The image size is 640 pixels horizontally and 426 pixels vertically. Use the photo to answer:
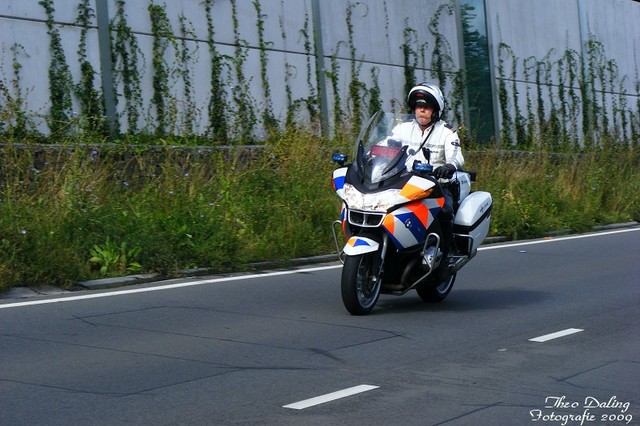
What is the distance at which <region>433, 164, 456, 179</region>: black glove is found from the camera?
9000 mm

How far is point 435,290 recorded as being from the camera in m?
10.1

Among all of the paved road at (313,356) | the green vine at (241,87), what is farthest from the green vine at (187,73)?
the paved road at (313,356)

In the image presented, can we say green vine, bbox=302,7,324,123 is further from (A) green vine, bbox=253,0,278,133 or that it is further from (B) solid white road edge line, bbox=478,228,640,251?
(B) solid white road edge line, bbox=478,228,640,251

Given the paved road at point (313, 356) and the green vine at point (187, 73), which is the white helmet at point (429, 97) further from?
the green vine at point (187, 73)

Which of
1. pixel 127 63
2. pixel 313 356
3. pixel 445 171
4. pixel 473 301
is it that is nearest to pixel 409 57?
pixel 127 63

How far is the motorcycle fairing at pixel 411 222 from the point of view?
8758mm

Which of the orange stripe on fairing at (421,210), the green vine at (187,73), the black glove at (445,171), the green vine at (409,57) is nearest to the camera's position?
the orange stripe on fairing at (421,210)

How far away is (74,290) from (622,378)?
5816 millimetres

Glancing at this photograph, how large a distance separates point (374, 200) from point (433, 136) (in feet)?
3.87

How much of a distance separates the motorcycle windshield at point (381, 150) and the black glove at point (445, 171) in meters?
0.30

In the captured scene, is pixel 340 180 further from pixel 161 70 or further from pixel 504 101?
pixel 504 101

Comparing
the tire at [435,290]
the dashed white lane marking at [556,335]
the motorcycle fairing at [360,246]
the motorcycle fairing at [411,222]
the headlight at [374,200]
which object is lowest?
the dashed white lane marking at [556,335]

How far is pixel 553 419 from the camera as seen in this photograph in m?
5.85

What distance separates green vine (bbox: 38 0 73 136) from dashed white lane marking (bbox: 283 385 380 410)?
32.6ft
